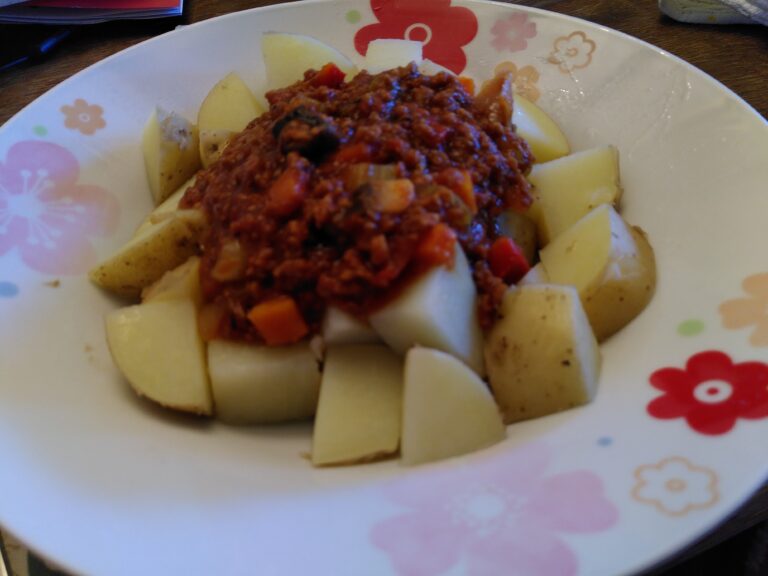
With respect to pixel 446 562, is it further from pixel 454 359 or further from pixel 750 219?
pixel 750 219

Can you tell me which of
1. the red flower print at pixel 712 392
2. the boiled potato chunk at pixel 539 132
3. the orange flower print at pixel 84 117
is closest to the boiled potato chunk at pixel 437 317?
the red flower print at pixel 712 392

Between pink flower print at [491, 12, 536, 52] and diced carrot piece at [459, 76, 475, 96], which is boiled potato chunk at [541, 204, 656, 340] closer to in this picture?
diced carrot piece at [459, 76, 475, 96]

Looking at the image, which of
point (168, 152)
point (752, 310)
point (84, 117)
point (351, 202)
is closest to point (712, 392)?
point (752, 310)

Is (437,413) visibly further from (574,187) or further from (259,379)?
(574,187)

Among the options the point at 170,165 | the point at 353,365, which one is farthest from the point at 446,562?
the point at 170,165

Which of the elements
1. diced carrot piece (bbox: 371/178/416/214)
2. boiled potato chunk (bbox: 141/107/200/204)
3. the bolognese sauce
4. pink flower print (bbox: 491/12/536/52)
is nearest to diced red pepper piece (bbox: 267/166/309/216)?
the bolognese sauce

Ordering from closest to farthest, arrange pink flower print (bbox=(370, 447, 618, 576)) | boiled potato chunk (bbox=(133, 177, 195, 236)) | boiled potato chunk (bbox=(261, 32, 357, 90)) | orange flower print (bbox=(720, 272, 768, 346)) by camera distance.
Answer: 1. pink flower print (bbox=(370, 447, 618, 576))
2. orange flower print (bbox=(720, 272, 768, 346))
3. boiled potato chunk (bbox=(133, 177, 195, 236))
4. boiled potato chunk (bbox=(261, 32, 357, 90))
